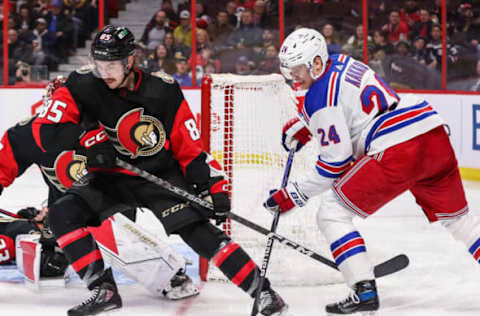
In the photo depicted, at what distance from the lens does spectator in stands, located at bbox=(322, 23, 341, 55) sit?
6.97m

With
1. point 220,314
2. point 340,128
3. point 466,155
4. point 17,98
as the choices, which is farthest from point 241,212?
point 17,98

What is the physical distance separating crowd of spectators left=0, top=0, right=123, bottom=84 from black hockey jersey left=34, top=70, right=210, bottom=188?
4.33 metres

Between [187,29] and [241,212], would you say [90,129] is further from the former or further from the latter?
[187,29]

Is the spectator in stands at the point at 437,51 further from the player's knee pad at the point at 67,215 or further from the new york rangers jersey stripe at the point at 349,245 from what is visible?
the player's knee pad at the point at 67,215

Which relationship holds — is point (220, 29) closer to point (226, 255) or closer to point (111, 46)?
point (111, 46)

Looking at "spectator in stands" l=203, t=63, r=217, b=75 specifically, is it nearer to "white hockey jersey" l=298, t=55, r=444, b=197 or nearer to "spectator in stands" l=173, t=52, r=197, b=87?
"spectator in stands" l=173, t=52, r=197, b=87

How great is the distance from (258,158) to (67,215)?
1.15 m

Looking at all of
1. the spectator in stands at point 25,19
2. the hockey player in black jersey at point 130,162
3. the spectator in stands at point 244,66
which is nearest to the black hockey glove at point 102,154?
the hockey player in black jersey at point 130,162

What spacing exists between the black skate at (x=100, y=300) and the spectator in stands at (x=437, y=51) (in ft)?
14.5

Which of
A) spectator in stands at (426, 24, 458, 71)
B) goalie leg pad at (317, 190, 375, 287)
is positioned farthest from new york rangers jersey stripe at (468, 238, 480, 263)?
spectator in stands at (426, 24, 458, 71)

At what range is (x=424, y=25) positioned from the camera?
22.2ft

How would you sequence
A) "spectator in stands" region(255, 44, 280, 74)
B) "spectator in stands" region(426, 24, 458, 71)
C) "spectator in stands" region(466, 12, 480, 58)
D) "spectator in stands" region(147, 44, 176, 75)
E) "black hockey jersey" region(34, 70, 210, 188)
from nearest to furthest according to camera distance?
"black hockey jersey" region(34, 70, 210, 188), "spectator in stands" region(466, 12, 480, 58), "spectator in stands" region(426, 24, 458, 71), "spectator in stands" region(255, 44, 280, 74), "spectator in stands" region(147, 44, 176, 75)

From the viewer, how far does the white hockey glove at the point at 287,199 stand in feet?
9.62

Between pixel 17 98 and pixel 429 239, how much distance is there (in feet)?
12.8
